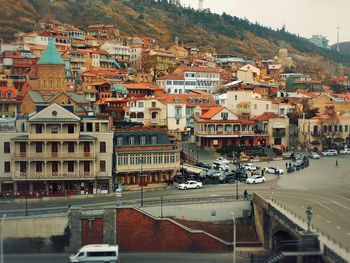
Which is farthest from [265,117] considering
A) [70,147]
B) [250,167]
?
[70,147]

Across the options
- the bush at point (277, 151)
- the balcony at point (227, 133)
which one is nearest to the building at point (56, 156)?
the balcony at point (227, 133)

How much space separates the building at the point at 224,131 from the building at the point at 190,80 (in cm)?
2842

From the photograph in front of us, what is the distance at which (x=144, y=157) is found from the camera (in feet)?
188

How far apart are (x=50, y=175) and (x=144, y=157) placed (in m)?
9.06

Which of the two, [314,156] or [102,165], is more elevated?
[102,165]

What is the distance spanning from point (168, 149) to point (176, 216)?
1177cm

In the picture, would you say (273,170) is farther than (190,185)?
Yes

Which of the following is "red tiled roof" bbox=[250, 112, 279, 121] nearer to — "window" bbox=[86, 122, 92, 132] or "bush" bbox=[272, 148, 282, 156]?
"bush" bbox=[272, 148, 282, 156]

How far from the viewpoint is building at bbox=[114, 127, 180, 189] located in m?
56.5

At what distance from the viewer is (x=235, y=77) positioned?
122750 mm

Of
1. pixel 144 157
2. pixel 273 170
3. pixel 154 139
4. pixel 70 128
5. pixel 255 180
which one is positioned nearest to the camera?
pixel 70 128

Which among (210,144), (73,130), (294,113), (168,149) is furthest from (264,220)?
(294,113)

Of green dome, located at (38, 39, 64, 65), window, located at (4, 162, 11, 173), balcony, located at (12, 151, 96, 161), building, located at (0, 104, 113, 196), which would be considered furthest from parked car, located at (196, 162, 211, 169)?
green dome, located at (38, 39, 64, 65)

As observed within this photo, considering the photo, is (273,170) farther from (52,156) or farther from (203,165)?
(52,156)
